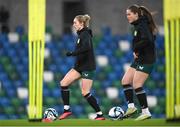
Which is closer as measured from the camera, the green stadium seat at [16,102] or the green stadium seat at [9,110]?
the green stadium seat at [9,110]

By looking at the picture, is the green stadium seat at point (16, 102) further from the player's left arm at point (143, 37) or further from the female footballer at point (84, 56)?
the player's left arm at point (143, 37)

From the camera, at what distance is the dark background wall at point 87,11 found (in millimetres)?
16062

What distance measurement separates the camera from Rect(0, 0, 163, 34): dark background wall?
52.7 feet

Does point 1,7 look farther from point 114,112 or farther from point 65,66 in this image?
point 114,112

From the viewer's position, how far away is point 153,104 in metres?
15.4

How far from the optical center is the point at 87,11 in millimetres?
16234

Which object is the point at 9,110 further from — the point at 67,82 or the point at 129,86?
the point at 129,86

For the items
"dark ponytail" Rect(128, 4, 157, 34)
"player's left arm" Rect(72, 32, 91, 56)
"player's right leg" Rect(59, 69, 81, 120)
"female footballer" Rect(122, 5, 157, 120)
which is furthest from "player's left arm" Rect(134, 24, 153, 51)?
"player's right leg" Rect(59, 69, 81, 120)

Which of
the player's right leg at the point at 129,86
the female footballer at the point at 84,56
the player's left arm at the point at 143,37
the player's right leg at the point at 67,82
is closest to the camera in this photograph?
the player's left arm at the point at 143,37

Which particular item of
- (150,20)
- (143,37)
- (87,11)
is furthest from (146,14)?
(87,11)

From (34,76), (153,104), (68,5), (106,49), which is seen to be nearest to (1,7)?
(68,5)

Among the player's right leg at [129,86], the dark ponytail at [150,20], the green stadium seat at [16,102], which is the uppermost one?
the dark ponytail at [150,20]

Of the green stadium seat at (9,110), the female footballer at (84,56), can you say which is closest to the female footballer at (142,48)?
the female footballer at (84,56)

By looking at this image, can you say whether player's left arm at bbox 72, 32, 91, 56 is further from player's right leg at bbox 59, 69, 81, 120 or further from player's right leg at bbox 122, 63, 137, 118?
player's right leg at bbox 122, 63, 137, 118
